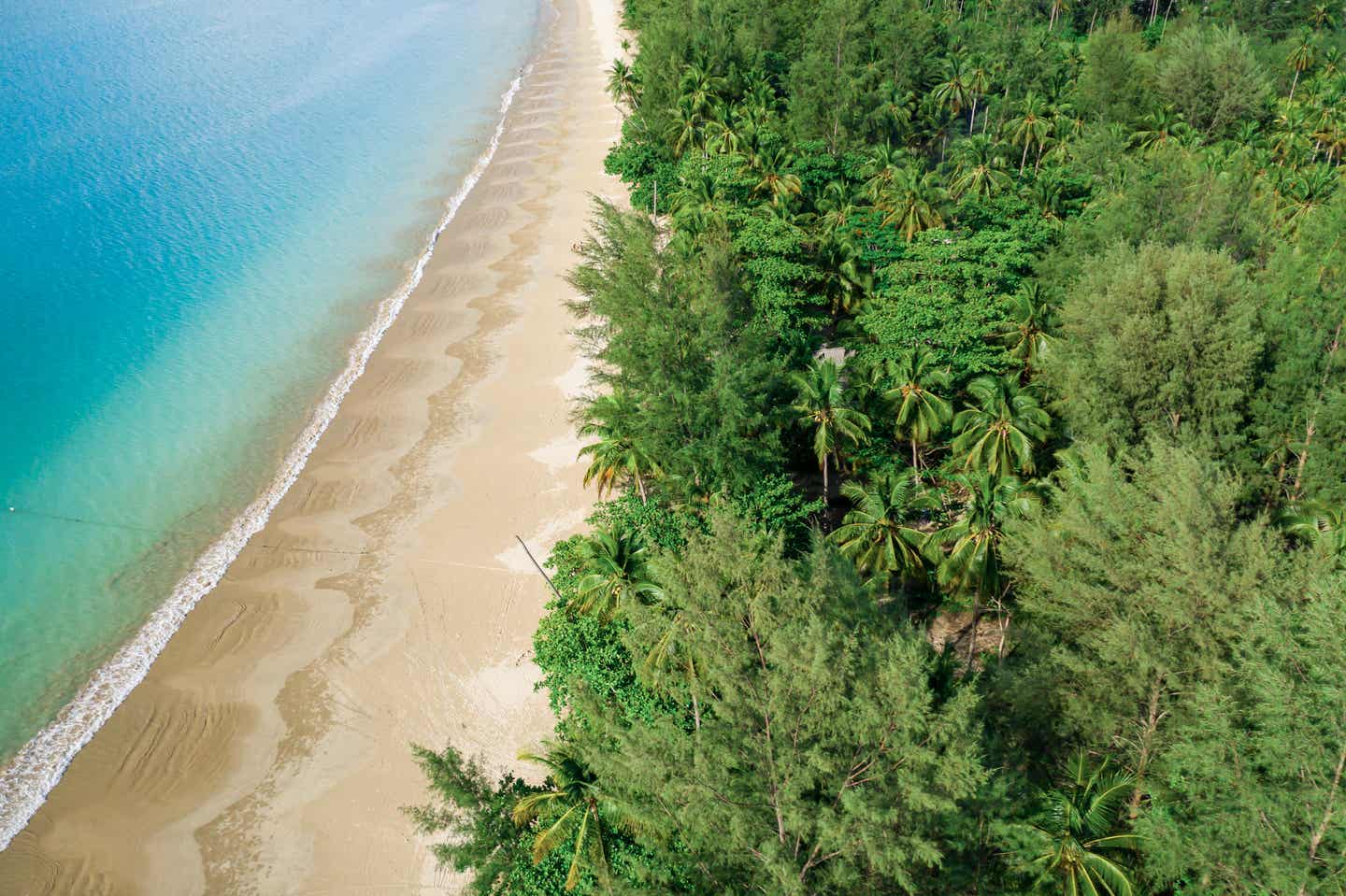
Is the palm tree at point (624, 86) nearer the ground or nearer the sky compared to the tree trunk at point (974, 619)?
nearer the sky

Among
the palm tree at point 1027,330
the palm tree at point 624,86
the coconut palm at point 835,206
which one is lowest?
the palm tree at point 1027,330

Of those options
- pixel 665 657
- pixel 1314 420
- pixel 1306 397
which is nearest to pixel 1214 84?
pixel 1306 397

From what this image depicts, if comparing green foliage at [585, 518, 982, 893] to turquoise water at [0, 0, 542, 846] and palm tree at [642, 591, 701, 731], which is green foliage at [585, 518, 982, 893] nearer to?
palm tree at [642, 591, 701, 731]

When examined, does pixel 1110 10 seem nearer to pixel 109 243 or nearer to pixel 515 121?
pixel 515 121

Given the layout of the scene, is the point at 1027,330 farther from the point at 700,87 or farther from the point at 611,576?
the point at 700,87

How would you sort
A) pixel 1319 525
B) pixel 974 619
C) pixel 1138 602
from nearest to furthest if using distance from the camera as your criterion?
pixel 1138 602, pixel 1319 525, pixel 974 619

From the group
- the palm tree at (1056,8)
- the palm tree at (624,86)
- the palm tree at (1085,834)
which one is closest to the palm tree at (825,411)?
the palm tree at (1085,834)

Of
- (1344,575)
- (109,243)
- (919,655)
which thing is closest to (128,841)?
(919,655)

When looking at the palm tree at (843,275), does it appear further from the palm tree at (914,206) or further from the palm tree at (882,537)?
the palm tree at (882,537)
